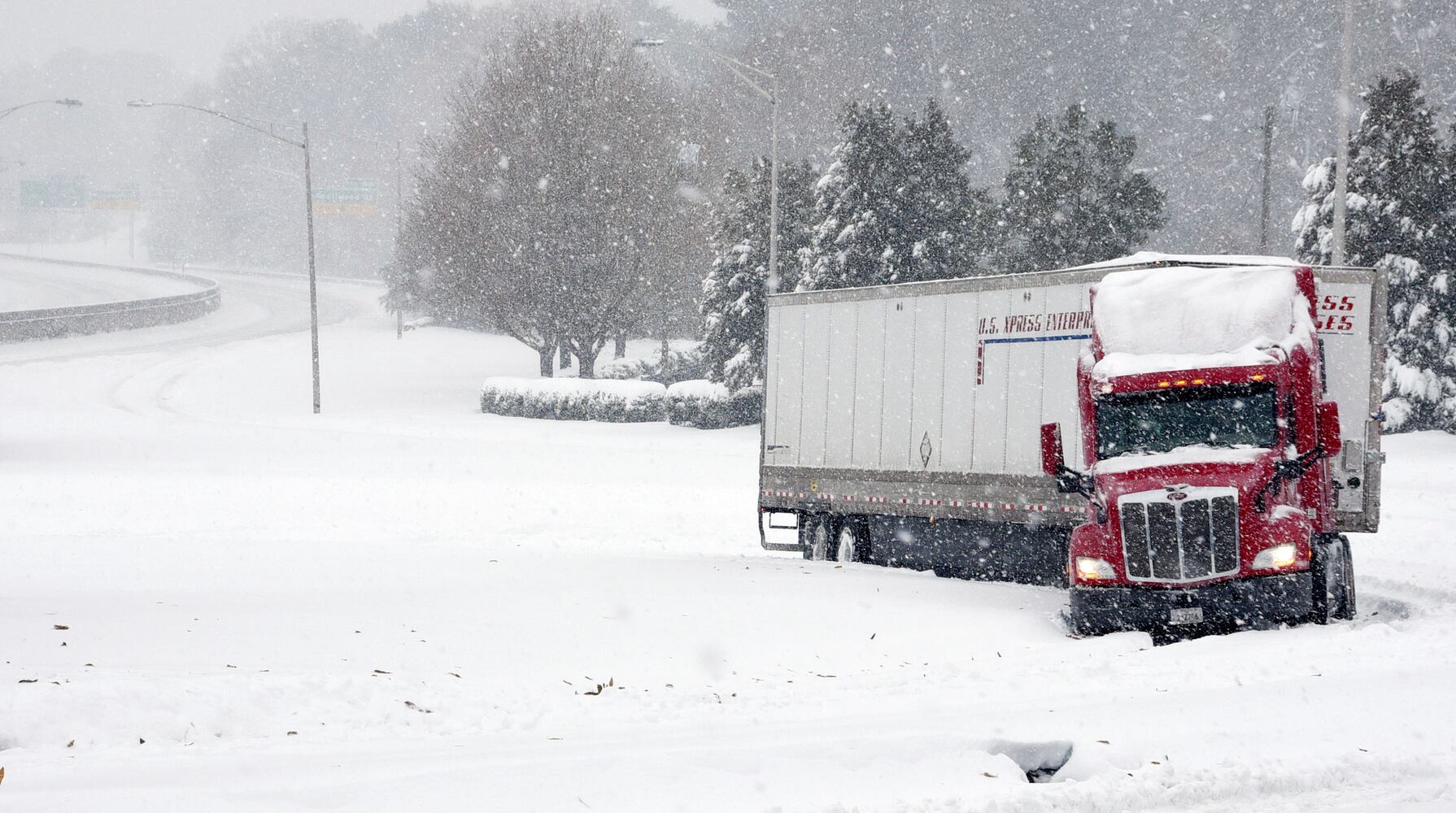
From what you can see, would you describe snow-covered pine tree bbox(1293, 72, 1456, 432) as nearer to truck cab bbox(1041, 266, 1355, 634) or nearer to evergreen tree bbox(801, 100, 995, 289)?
evergreen tree bbox(801, 100, 995, 289)

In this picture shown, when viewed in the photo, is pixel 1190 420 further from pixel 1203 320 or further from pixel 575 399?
pixel 575 399

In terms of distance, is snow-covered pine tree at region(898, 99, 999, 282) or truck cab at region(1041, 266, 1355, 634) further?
snow-covered pine tree at region(898, 99, 999, 282)

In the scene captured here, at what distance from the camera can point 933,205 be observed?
37.6 m

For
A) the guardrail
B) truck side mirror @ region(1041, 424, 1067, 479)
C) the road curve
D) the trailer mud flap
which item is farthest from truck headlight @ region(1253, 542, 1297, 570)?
the guardrail

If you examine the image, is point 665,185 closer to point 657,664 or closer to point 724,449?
point 724,449

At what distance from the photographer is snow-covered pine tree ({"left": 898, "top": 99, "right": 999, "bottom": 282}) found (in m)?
37.6

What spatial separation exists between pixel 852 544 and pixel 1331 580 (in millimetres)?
6236

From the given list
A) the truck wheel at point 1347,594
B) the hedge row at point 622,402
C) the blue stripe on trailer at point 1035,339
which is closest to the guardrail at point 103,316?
the hedge row at point 622,402

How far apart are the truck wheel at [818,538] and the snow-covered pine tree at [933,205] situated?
2078 centimetres

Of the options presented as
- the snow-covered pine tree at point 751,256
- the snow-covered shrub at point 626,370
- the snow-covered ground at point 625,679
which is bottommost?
the snow-covered ground at point 625,679

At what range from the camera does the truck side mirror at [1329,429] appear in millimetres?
11133

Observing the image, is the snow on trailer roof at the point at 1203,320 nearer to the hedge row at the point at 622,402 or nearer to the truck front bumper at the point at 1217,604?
the truck front bumper at the point at 1217,604

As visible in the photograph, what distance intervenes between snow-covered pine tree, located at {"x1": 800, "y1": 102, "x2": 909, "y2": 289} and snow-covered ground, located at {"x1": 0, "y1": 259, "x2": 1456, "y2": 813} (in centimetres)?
1794

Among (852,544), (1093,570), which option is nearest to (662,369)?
(852,544)
